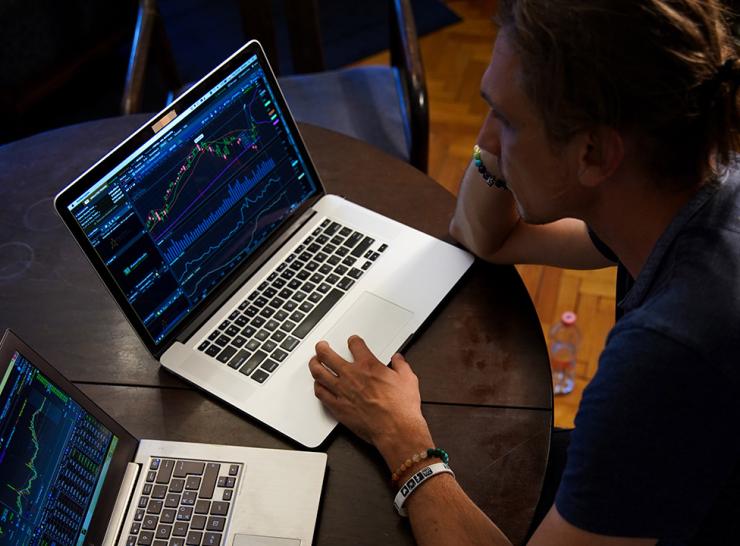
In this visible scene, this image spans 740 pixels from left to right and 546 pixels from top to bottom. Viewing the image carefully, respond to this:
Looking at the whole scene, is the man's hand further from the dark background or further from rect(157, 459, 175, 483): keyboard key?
the dark background

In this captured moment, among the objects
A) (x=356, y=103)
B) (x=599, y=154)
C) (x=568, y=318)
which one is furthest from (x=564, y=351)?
(x=599, y=154)

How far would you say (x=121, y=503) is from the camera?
1.01m

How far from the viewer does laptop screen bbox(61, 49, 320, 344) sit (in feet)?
3.56

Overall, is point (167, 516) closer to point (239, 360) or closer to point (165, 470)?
point (165, 470)

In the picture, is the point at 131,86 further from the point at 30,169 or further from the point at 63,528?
the point at 63,528

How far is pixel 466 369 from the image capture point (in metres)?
1.16

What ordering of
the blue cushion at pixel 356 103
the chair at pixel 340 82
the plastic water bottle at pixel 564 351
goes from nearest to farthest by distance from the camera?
the chair at pixel 340 82
the blue cushion at pixel 356 103
the plastic water bottle at pixel 564 351

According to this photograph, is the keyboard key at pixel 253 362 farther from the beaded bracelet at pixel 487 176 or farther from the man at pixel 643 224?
the beaded bracelet at pixel 487 176

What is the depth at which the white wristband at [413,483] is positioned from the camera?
3.29 feet

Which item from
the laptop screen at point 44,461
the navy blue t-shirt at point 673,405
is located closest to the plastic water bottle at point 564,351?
the navy blue t-shirt at point 673,405

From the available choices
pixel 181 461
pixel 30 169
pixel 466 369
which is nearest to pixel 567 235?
pixel 466 369

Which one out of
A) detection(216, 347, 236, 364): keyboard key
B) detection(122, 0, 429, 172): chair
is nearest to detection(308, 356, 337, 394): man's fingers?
detection(216, 347, 236, 364): keyboard key

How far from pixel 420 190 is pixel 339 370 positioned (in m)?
0.43

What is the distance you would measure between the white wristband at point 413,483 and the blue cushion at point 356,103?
913 millimetres
